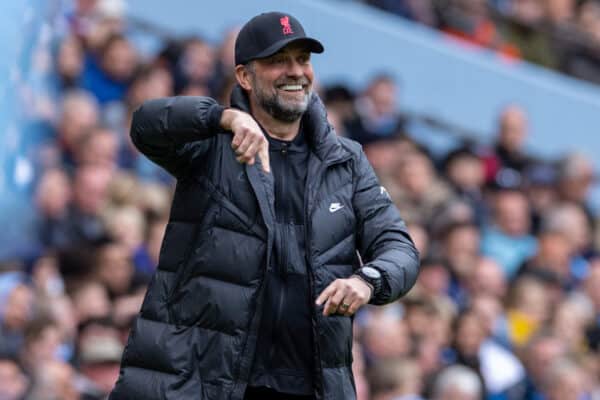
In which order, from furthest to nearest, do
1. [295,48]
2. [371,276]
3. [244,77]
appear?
[244,77] → [295,48] → [371,276]

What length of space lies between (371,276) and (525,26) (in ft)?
31.6

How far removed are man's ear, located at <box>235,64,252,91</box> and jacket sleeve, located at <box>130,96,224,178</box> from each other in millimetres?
245

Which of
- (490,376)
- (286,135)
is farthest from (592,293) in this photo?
(286,135)

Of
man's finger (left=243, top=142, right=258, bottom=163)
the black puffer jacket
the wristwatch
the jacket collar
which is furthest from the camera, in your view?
the jacket collar

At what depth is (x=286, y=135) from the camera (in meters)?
5.38

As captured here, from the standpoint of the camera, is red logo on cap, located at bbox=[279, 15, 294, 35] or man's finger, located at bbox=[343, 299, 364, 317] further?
red logo on cap, located at bbox=[279, 15, 294, 35]

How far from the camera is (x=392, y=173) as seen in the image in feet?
37.1

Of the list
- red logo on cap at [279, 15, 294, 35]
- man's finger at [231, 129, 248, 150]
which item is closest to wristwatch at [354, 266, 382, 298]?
man's finger at [231, 129, 248, 150]

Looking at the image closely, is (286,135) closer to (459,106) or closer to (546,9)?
(459,106)

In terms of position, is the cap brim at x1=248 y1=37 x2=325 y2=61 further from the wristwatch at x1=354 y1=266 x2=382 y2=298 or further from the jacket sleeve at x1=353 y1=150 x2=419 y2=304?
the wristwatch at x1=354 y1=266 x2=382 y2=298

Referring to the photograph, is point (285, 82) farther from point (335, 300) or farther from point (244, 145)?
point (335, 300)

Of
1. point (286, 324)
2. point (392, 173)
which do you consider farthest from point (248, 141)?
point (392, 173)

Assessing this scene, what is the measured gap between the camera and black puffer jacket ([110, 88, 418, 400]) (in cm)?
512

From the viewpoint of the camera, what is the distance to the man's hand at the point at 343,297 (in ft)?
16.1
